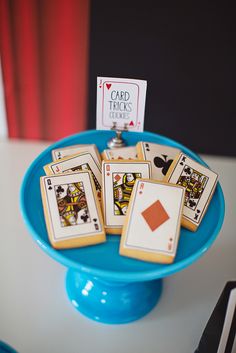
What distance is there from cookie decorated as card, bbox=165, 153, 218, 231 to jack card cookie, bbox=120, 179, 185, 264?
46 mm

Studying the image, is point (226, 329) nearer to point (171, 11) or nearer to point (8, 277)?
point (8, 277)

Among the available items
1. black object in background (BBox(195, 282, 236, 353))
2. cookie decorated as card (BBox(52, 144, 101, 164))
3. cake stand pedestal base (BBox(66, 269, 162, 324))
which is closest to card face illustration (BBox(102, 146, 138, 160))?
cookie decorated as card (BBox(52, 144, 101, 164))

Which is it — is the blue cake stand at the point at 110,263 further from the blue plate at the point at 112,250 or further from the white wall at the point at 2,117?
the white wall at the point at 2,117

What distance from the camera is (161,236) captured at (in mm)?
890

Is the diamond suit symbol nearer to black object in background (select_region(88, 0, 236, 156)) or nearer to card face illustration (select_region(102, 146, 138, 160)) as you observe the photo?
card face illustration (select_region(102, 146, 138, 160))

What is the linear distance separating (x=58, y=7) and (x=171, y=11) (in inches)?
14.5

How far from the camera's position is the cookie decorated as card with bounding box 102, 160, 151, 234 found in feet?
3.08

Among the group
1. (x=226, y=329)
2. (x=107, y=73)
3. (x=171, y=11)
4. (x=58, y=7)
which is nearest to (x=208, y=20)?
(x=171, y=11)

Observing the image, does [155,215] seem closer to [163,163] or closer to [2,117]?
[163,163]

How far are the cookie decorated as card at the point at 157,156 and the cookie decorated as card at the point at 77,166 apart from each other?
11 centimetres

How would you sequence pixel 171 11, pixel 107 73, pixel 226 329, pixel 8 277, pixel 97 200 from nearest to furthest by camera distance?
pixel 226 329 < pixel 97 200 < pixel 8 277 < pixel 171 11 < pixel 107 73

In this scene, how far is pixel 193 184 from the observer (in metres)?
1.01

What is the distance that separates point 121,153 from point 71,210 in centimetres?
23

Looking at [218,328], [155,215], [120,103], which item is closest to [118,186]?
[155,215]
